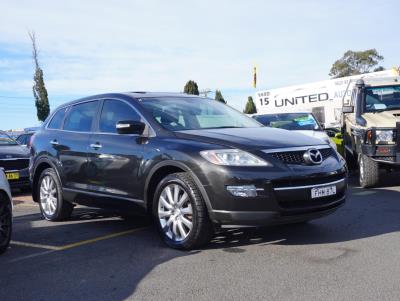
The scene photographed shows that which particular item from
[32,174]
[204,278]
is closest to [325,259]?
[204,278]

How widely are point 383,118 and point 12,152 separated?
758cm

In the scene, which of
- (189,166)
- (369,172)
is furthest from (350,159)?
(189,166)

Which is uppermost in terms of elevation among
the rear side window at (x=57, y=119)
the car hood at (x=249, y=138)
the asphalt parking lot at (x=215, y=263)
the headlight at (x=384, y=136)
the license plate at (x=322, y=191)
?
the rear side window at (x=57, y=119)

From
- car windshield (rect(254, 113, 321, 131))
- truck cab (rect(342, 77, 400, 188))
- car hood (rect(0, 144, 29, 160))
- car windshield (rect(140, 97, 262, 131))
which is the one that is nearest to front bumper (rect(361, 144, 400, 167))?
truck cab (rect(342, 77, 400, 188))

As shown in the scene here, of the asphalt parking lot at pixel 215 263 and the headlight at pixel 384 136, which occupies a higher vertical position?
the headlight at pixel 384 136

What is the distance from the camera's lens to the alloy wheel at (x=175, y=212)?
515 cm

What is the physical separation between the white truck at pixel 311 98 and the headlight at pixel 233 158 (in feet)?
52.3

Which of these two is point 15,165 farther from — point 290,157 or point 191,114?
point 290,157

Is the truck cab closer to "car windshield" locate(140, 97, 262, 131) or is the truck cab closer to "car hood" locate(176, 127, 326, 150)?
"car windshield" locate(140, 97, 262, 131)

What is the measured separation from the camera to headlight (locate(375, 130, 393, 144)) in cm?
883

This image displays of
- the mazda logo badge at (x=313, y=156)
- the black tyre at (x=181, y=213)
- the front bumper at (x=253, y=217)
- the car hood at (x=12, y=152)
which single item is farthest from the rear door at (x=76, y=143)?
the car hood at (x=12, y=152)

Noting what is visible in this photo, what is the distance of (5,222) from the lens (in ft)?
17.9

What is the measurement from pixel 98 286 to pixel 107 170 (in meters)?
2.05

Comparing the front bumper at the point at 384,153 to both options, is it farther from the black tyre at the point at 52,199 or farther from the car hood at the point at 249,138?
the black tyre at the point at 52,199
